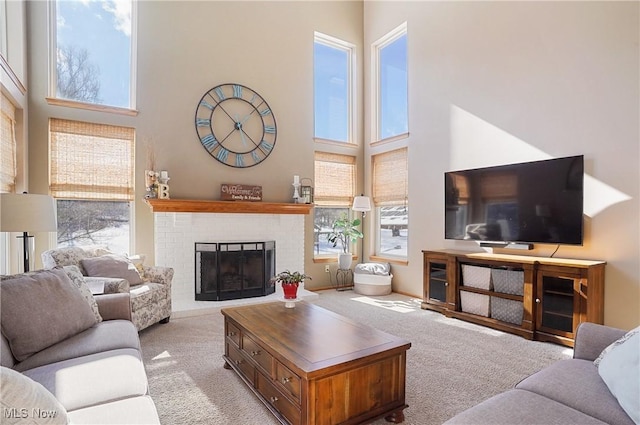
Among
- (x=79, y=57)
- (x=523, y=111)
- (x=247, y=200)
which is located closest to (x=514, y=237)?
(x=523, y=111)

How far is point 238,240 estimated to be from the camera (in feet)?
16.3

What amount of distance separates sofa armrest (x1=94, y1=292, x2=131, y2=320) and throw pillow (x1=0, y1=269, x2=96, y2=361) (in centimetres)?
24

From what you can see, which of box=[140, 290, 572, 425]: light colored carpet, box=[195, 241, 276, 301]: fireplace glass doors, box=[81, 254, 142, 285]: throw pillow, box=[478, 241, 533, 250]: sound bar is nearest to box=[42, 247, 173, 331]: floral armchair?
box=[81, 254, 142, 285]: throw pillow

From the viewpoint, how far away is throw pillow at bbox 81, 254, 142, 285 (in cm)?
340

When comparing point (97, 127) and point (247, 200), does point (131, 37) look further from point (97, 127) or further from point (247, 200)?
point (247, 200)

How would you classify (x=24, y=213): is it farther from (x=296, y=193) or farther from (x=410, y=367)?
(x=296, y=193)

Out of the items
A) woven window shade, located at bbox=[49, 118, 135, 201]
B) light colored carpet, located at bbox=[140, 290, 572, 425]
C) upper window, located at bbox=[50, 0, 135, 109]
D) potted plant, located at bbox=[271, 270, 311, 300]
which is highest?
upper window, located at bbox=[50, 0, 135, 109]

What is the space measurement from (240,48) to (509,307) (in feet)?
16.0

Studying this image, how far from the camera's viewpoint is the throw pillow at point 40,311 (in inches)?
70.7

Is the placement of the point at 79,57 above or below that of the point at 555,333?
above

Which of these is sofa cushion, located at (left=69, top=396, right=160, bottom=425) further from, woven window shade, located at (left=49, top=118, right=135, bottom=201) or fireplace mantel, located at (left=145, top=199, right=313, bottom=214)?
woven window shade, located at (left=49, top=118, right=135, bottom=201)

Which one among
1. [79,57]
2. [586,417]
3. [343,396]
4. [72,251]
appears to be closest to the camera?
[586,417]

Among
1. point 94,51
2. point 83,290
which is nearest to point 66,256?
point 83,290

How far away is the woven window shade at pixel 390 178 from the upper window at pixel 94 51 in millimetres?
3731
